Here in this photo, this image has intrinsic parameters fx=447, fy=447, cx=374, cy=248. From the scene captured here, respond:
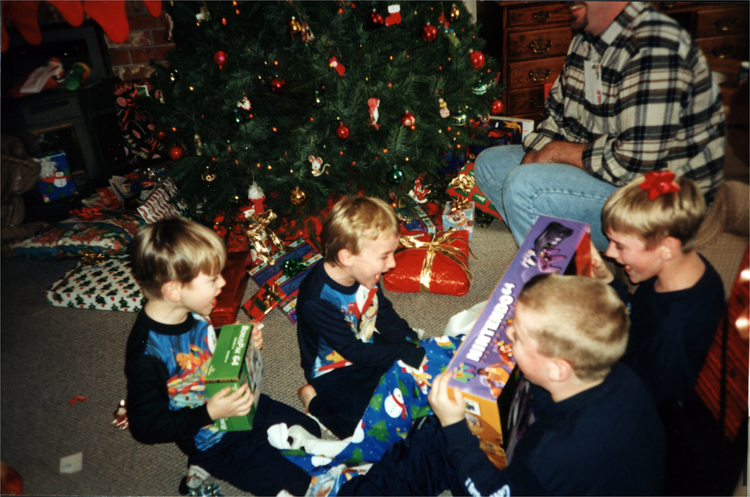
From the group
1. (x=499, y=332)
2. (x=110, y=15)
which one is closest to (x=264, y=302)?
(x=499, y=332)

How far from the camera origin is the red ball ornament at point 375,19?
66.0 inches

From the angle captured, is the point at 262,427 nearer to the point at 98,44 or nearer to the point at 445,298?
the point at 445,298

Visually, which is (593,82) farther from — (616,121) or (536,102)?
(536,102)

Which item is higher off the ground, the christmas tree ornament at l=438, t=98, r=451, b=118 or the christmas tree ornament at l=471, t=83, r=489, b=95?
the christmas tree ornament at l=471, t=83, r=489, b=95

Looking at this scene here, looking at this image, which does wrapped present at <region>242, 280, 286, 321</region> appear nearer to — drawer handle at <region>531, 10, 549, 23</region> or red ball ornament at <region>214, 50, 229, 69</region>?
red ball ornament at <region>214, 50, 229, 69</region>

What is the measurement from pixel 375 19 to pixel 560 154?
2.77 ft

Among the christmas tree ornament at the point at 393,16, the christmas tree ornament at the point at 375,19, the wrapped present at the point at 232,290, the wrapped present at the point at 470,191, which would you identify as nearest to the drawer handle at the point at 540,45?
the wrapped present at the point at 470,191

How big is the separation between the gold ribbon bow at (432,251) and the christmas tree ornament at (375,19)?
855 mm

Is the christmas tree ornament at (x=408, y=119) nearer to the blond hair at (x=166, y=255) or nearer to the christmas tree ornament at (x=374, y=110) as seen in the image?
the christmas tree ornament at (x=374, y=110)

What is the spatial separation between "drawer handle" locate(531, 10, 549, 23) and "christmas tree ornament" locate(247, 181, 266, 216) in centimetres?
190

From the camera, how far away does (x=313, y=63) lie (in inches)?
67.1

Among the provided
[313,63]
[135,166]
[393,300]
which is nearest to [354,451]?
[393,300]

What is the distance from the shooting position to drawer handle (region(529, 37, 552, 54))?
2.66m

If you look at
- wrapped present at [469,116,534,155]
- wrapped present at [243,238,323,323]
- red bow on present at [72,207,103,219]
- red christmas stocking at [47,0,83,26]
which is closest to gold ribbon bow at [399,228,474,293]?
wrapped present at [243,238,323,323]
